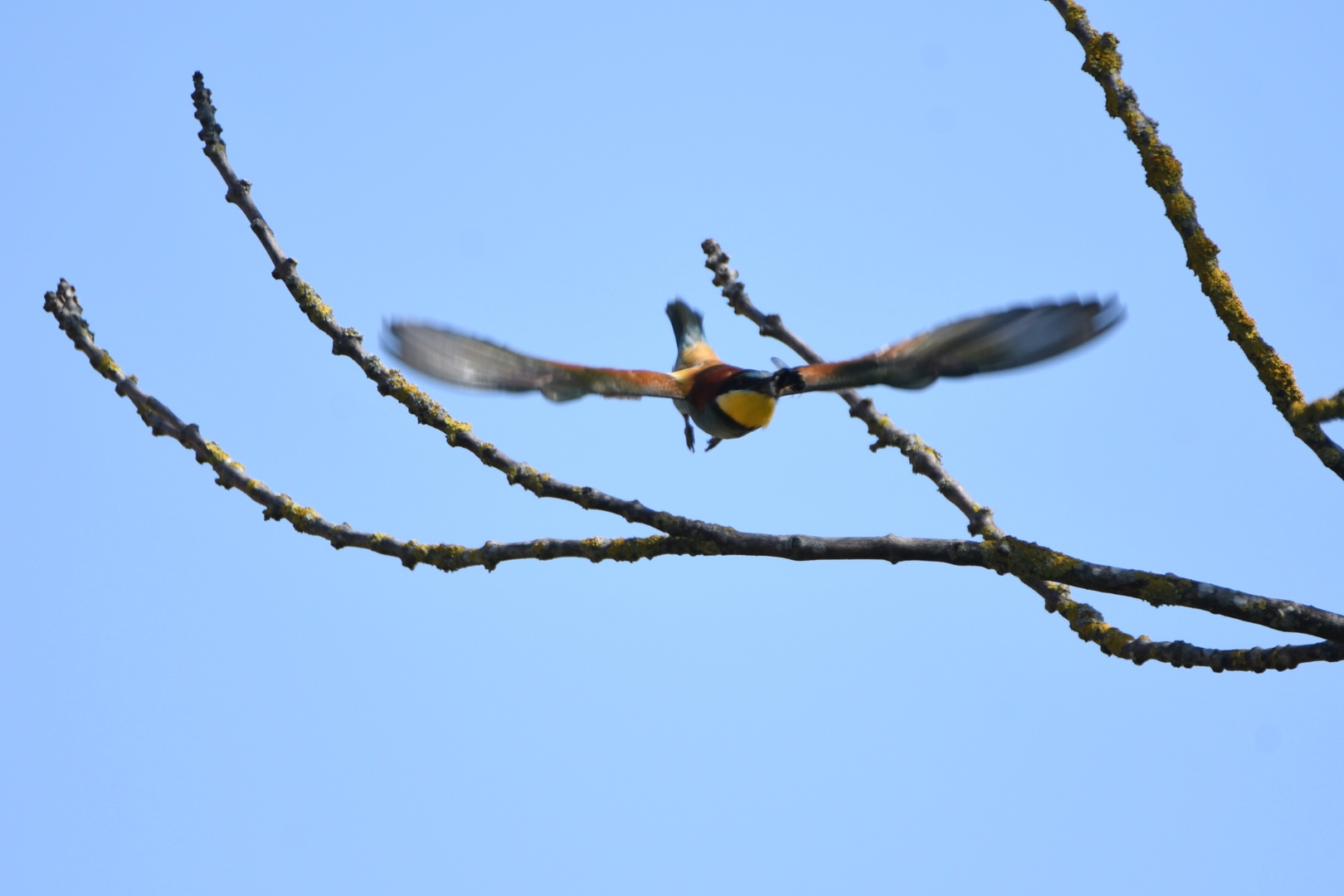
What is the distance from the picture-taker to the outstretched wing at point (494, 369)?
378 centimetres

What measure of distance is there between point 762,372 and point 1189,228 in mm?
1799

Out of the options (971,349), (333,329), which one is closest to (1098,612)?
(971,349)

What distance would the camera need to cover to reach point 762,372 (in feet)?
15.6

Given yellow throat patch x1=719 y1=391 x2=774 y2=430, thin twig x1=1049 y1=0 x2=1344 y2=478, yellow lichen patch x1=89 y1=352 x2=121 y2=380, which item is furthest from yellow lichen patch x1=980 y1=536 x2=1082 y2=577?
yellow lichen patch x1=89 y1=352 x2=121 y2=380

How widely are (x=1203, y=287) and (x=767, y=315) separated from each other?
71.4 inches

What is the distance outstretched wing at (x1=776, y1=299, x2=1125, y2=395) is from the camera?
12.9ft

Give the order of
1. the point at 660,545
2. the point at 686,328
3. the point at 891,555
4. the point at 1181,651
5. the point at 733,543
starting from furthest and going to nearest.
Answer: the point at 686,328 → the point at 660,545 → the point at 733,543 → the point at 891,555 → the point at 1181,651

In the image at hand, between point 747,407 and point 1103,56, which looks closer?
point 1103,56

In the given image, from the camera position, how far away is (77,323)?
13.0ft

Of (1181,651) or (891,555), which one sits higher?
(891,555)

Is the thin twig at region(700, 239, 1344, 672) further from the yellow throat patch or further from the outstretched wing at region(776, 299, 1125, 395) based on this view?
the yellow throat patch

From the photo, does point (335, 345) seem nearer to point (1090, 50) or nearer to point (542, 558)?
point (542, 558)

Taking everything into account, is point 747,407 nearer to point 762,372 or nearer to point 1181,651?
point 762,372

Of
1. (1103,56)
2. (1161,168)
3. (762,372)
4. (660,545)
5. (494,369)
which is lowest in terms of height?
(660,545)
